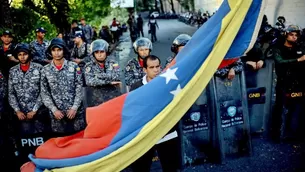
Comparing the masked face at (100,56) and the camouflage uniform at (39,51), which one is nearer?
the masked face at (100,56)

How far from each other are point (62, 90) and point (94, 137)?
1.63m

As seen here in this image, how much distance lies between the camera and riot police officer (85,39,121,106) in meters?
5.04

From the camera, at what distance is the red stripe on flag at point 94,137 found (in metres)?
3.37

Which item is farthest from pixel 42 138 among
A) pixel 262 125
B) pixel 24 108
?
pixel 262 125

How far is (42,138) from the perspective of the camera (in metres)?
5.28

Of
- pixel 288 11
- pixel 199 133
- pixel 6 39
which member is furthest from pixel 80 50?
pixel 288 11

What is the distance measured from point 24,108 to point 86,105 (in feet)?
2.83

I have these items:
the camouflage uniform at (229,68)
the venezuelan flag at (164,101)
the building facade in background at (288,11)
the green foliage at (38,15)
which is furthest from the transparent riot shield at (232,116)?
the building facade in background at (288,11)

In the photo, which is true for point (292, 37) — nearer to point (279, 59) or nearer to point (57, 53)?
point (279, 59)

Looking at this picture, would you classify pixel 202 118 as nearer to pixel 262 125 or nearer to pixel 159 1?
pixel 262 125

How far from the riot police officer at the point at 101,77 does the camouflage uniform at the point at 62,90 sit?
0.18 meters

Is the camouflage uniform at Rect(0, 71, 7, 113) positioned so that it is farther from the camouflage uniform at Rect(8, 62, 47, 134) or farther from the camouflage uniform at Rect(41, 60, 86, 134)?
the camouflage uniform at Rect(41, 60, 86, 134)

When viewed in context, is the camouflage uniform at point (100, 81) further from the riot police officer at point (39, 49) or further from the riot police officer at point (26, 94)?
the riot police officer at point (39, 49)

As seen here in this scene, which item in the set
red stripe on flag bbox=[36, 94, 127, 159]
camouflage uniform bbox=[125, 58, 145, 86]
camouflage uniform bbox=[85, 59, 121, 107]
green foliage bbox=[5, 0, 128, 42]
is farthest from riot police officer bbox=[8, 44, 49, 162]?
green foliage bbox=[5, 0, 128, 42]
